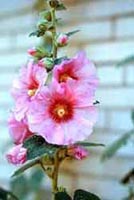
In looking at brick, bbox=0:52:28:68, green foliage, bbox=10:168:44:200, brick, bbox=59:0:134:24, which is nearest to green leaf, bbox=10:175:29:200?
green foliage, bbox=10:168:44:200

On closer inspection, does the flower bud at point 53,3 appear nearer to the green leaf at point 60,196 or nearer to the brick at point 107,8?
the green leaf at point 60,196

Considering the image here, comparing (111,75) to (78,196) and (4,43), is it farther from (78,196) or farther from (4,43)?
(78,196)

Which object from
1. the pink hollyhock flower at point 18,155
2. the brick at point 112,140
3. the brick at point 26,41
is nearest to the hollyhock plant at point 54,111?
the pink hollyhock flower at point 18,155

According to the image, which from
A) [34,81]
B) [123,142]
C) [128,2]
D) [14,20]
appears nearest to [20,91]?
[34,81]

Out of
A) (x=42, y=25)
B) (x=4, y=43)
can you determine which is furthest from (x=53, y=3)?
(x=4, y=43)

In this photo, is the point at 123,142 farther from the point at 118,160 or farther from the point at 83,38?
the point at 83,38
